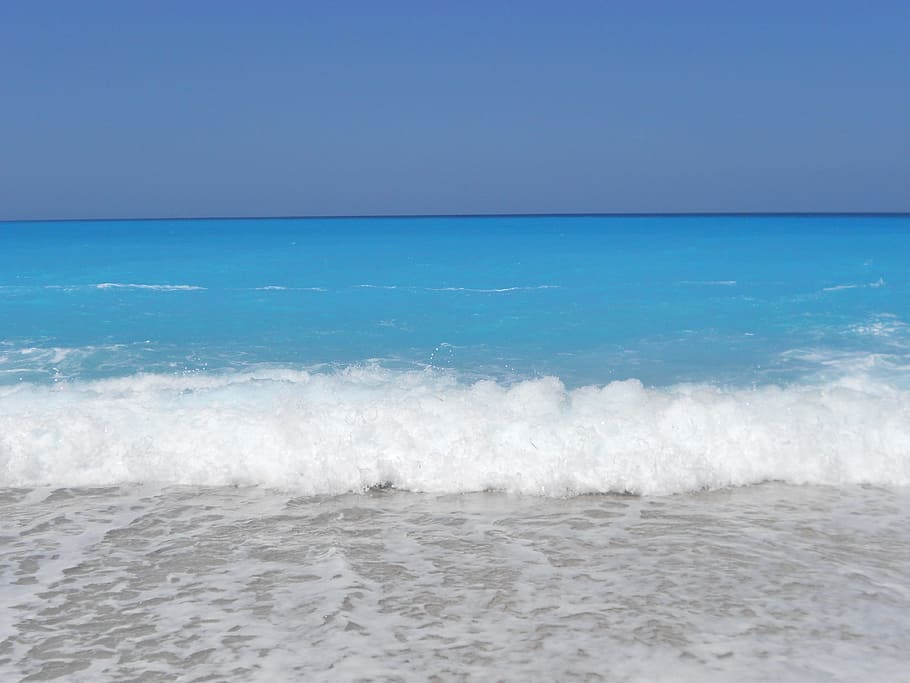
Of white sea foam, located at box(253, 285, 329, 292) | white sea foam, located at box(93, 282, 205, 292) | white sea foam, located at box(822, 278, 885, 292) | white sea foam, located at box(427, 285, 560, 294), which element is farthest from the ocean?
white sea foam, located at box(93, 282, 205, 292)

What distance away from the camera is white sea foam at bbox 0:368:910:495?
722 cm

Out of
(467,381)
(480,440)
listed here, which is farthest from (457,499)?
(467,381)

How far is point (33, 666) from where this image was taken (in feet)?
13.5

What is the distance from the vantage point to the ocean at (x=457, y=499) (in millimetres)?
4305

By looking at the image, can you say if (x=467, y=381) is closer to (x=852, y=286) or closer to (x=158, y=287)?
(x=852, y=286)

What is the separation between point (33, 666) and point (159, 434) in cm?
409

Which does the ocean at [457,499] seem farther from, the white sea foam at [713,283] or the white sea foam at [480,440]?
the white sea foam at [713,283]

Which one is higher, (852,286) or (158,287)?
(852,286)

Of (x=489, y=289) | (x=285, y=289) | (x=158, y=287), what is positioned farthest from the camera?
(x=158, y=287)

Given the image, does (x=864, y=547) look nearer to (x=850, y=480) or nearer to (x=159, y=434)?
(x=850, y=480)

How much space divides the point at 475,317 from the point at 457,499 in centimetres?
881

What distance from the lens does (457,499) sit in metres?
6.90

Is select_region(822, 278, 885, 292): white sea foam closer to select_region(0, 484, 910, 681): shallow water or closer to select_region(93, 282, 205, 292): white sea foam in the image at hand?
select_region(0, 484, 910, 681): shallow water

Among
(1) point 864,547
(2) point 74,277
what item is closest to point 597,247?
(2) point 74,277
